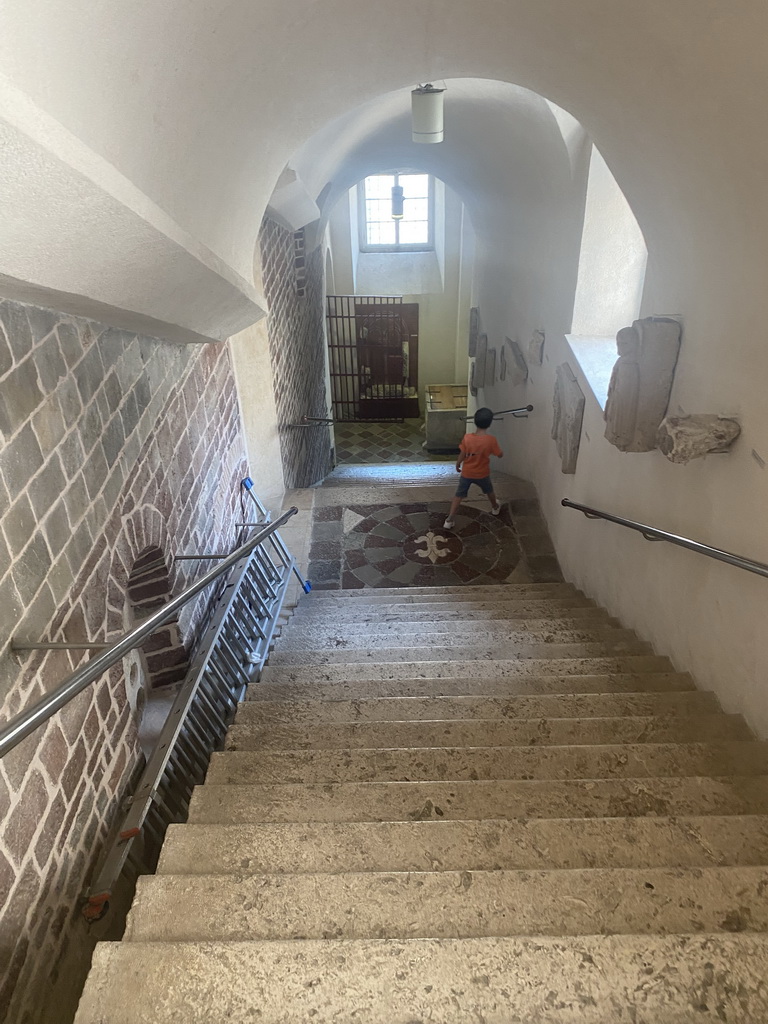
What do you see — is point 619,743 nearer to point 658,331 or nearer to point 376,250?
point 658,331

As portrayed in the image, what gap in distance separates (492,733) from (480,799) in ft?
1.48

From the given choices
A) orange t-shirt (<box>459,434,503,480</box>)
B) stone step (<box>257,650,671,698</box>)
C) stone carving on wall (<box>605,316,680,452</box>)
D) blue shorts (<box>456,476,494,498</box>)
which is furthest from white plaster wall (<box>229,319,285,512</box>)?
stone carving on wall (<box>605,316,680,452</box>)

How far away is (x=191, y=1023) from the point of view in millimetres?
1207

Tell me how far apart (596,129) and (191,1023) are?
3707 millimetres

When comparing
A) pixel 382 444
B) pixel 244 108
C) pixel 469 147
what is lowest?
pixel 382 444

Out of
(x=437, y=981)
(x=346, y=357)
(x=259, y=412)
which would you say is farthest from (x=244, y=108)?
(x=346, y=357)

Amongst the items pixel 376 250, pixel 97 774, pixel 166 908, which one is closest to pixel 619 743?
pixel 166 908

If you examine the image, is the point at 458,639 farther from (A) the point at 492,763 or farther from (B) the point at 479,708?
(A) the point at 492,763

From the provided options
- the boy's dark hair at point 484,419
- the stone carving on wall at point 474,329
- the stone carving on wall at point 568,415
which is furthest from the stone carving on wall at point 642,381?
the stone carving on wall at point 474,329

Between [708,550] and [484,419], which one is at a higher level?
[708,550]

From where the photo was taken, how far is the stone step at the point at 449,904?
1.45 m

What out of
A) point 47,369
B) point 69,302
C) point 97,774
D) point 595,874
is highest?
point 69,302

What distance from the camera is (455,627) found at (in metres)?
3.63

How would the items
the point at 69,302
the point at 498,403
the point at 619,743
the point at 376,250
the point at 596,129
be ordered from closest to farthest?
the point at 69,302 < the point at 619,743 < the point at 596,129 < the point at 498,403 < the point at 376,250
